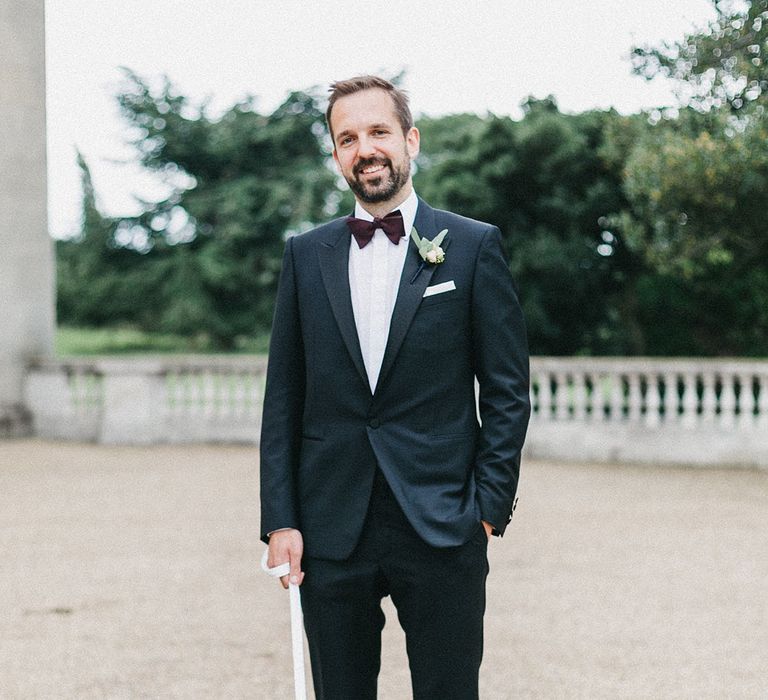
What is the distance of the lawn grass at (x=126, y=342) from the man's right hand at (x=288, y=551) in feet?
75.8

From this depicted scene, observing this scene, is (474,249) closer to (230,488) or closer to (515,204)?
(230,488)

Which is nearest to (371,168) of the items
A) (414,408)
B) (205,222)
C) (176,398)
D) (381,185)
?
(381,185)

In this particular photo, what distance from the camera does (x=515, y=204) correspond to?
15.9 meters

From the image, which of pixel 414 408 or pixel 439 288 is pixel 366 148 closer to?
pixel 439 288

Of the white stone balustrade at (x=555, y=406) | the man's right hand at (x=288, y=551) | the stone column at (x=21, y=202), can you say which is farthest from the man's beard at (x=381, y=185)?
the stone column at (x=21, y=202)

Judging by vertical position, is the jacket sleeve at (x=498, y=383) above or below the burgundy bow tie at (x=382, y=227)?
below

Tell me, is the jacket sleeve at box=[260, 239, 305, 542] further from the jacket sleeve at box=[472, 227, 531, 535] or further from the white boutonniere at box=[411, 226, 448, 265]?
the jacket sleeve at box=[472, 227, 531, 535]

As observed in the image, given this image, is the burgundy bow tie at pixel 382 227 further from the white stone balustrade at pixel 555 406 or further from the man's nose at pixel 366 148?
the white stone balustrade at pixel 555 406

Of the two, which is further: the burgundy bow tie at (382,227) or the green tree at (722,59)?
the green tree at (722,59)

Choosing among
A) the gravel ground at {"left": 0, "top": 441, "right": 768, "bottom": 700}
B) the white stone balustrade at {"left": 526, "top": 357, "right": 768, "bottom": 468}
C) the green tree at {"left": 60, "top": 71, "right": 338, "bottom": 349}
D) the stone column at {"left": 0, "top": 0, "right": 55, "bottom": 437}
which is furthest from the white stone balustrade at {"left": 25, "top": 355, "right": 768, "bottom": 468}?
the green tree at {"left": 60, "top": 71, "right": 338, "bottom": 349}

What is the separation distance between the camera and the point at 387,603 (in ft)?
17.4

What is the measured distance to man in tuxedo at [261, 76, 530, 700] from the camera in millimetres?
2342

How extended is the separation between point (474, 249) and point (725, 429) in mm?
8671

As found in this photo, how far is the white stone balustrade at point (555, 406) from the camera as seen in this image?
34.2ft
